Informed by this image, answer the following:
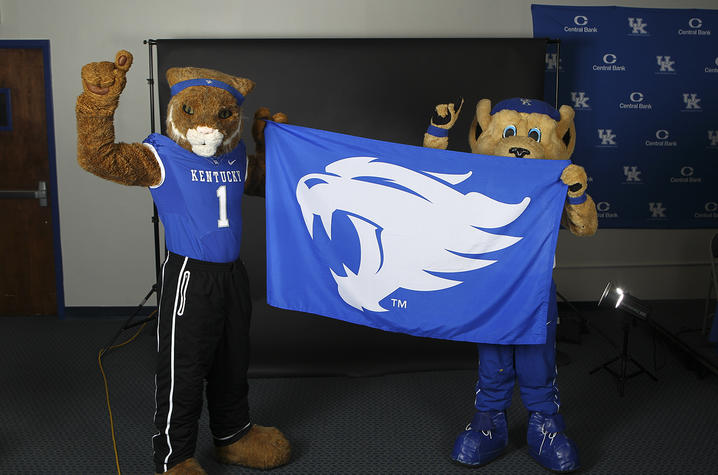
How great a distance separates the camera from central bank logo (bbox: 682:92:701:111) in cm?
391

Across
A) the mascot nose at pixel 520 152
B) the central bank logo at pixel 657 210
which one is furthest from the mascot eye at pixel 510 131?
the central bank logo at pixel 657 210

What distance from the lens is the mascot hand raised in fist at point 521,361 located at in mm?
2164

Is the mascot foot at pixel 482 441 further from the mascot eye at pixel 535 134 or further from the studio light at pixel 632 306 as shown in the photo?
the mascot eye at pixel 535 134

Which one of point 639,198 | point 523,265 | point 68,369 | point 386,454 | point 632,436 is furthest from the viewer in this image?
point 639,198

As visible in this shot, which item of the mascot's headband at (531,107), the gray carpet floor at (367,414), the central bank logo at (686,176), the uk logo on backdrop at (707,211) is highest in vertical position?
the mascot's headband at (531,107)

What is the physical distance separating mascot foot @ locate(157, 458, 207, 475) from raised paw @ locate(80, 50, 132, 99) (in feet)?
4.01

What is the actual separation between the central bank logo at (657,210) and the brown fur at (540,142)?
2068 mm

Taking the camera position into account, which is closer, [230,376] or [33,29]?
[230,376]

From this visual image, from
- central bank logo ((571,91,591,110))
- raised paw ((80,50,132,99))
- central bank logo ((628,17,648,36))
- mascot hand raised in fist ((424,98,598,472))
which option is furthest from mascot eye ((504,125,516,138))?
central bank logo ((628,17,648,36))

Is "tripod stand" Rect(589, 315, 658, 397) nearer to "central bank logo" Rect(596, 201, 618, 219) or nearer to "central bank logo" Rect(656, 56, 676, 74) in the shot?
"central bank logo" Rect(596, 201, 618, 219)

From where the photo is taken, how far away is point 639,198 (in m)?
4.04

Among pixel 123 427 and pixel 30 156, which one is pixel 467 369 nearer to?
pixel 123 427

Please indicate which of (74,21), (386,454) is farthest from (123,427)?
(74,21)

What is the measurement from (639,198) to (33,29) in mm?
4027
